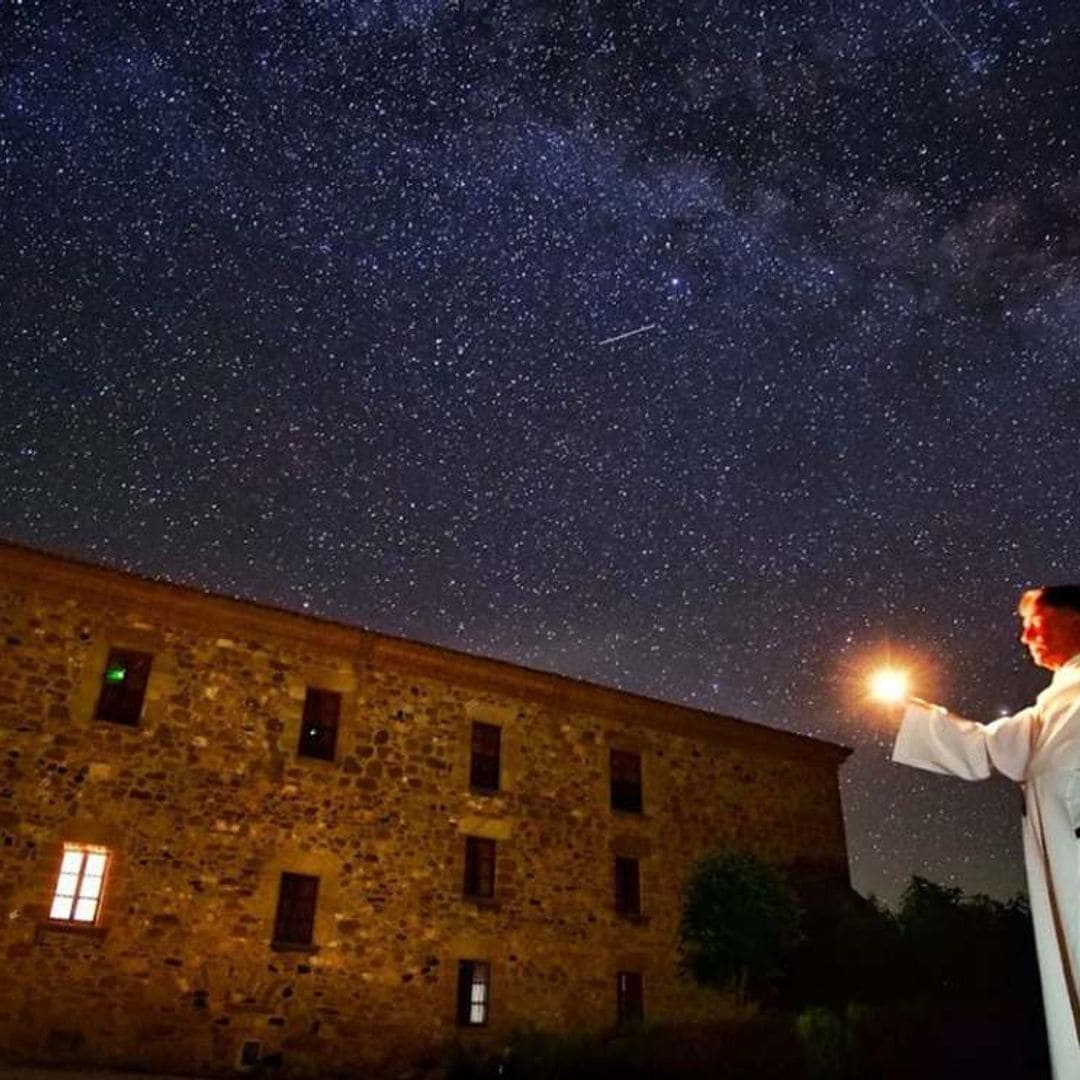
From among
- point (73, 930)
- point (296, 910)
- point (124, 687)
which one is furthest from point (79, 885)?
point (296, 910)

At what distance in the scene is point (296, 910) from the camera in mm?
15516

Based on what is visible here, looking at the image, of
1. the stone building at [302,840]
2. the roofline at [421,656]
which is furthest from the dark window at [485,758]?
the roofline at [421,656]

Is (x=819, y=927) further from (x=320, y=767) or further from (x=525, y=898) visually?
(x=320, y=767)

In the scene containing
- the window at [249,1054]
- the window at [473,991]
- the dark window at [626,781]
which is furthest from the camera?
the dark window at [626,781]

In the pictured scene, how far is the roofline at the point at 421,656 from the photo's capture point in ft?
50.2

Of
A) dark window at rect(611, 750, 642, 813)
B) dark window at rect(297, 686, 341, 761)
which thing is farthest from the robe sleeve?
dark window at rect(611, 750, 642, 813)

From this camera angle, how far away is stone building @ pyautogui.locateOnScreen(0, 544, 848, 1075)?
45.5 ft

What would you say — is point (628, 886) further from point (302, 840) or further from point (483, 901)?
point (302, 840)

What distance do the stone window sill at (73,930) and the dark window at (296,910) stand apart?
2.63 m

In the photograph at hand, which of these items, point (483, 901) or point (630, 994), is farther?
point (630, 994)

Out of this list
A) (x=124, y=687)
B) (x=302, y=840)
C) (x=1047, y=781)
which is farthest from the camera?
(x=302, y=840)

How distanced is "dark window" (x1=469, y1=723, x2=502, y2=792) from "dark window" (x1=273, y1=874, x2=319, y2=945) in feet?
11.8

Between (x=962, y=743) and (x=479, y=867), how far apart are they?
14.4 m

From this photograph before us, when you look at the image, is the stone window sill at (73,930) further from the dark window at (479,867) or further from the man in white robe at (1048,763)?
the man in white robe at (1048,763)
